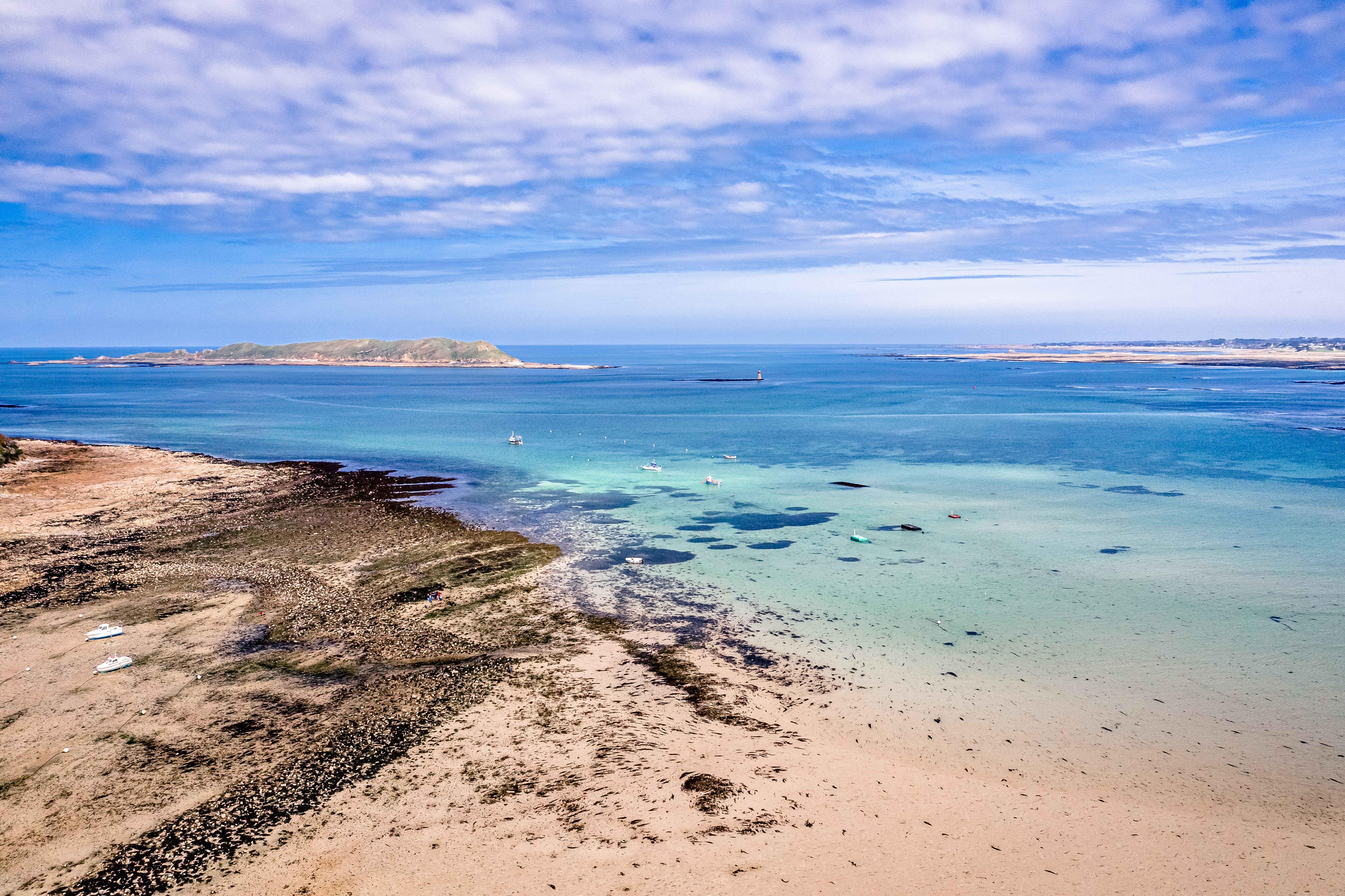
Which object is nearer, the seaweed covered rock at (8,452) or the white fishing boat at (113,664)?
the white fishing boat at (113,664)

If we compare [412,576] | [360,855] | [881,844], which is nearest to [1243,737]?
[881,844]

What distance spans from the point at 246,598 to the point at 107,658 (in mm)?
5365

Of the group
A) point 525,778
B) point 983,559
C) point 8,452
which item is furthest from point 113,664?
point 8,452

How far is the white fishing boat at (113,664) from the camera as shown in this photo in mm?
18766

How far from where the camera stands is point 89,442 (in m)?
65.4

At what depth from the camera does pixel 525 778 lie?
1470cm

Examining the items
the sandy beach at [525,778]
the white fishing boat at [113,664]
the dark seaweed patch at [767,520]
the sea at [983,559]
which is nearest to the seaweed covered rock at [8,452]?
the sea at [983,559]

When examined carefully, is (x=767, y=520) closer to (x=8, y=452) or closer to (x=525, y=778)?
(x=525, y=778)

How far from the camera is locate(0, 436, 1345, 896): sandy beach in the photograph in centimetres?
1231

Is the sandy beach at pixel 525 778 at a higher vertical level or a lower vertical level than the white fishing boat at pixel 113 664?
lower

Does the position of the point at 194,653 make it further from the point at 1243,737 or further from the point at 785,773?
the point at 1243,737

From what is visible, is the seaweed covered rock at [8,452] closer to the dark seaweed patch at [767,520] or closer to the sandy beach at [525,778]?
the sandy beach at [525,778]

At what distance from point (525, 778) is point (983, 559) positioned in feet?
74.8

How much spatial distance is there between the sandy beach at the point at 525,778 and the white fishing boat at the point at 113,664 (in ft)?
0.70
